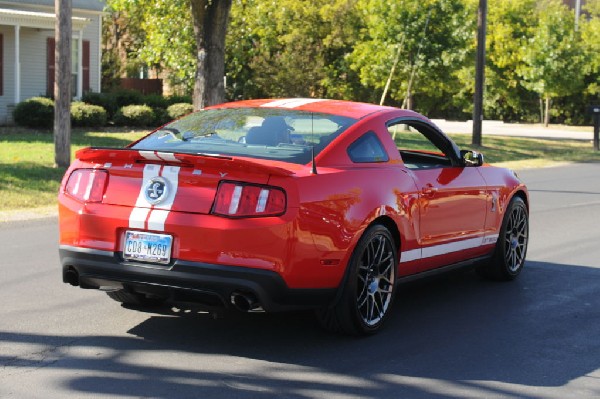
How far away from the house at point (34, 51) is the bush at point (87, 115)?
9.32ft

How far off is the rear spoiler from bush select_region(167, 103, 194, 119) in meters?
24.3

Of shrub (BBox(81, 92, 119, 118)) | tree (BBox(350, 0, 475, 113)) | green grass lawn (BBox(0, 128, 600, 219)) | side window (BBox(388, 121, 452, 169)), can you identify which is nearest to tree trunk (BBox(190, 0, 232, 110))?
green grass lawn (BBox(0, 128, 600, 219))

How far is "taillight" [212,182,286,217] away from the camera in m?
5.98

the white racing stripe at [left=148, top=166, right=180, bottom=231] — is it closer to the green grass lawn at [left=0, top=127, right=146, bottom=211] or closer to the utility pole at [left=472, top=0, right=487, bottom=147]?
the green grass lawn at [left=0, top=127, right=146, bottom=211]

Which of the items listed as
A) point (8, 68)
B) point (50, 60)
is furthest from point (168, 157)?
point (50, 60)

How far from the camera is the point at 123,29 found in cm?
4669

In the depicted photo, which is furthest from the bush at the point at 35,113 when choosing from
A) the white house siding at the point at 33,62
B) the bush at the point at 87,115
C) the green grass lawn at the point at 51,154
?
the white house siding at the point at 33,62

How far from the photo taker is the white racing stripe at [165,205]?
607 centimetres

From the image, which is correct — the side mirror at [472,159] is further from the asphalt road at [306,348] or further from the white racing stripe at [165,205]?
the white racing stripe at [165,205]

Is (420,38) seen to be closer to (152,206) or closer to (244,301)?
(152,206)

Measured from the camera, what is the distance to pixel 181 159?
241 inches

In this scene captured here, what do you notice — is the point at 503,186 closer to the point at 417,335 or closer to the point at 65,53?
the point at 417,335

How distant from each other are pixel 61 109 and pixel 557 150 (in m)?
18.7

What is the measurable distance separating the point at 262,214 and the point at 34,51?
91.5ft
